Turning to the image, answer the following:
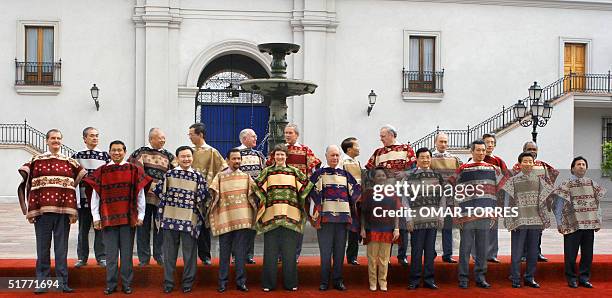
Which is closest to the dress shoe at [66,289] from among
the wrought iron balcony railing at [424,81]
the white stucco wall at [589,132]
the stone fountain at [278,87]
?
the stone fountain at [278,87]

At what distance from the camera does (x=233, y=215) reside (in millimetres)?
8500

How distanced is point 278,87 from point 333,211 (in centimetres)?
418

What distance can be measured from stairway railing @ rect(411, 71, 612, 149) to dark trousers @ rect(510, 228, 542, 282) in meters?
15.5

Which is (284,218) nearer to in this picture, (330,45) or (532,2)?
(330,45)

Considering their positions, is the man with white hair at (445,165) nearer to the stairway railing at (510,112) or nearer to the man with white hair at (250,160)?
the man with white hair at (250,160)

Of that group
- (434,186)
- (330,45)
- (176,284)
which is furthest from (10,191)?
(434,186)

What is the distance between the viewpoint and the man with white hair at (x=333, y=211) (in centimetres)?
857

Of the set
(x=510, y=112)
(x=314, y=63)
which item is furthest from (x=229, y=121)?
(x=510, y=112)

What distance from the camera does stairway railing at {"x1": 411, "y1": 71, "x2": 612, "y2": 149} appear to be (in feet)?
81.6

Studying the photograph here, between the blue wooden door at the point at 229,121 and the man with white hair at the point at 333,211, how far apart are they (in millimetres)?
16659

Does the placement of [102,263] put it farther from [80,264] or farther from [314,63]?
[314,63]

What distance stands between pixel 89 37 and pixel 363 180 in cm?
1665

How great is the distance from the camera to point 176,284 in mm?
8781

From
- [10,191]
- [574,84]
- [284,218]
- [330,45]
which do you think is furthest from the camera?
[574,84]
